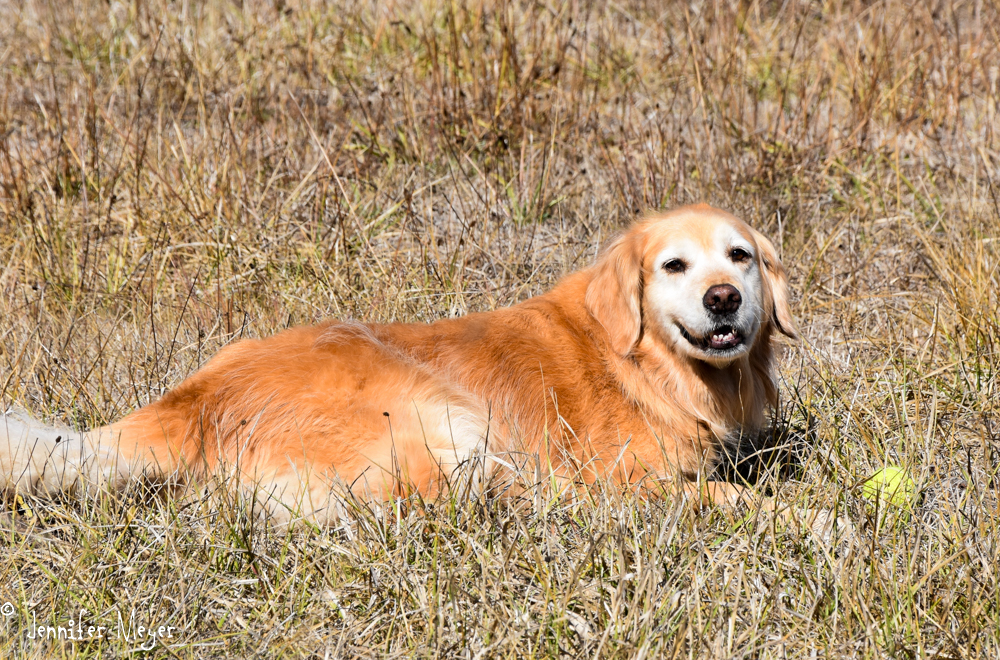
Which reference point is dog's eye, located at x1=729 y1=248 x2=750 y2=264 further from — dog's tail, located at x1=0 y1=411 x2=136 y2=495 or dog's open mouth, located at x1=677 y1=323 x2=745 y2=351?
dog's tail, located at x1=0 y1=411 x2=136 y2=495

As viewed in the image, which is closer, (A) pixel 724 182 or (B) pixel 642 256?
(B) pixel 642 256

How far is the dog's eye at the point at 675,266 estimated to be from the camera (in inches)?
114

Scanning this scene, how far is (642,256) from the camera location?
2982mm

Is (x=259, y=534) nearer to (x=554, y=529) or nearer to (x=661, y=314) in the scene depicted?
(x=554, y=529)

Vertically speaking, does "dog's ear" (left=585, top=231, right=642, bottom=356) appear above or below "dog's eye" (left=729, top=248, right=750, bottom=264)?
below

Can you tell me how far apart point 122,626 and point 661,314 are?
186cm

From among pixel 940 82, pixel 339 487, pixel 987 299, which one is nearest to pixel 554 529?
pixel 339 487

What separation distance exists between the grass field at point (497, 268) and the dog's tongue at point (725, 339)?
1.23 ft

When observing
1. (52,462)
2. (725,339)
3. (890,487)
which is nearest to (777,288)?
(725,339)

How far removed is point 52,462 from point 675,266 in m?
2.04

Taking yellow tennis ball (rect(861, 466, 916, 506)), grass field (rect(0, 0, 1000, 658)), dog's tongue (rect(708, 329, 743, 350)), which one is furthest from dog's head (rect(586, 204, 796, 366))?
yellow tennis ball (rect(861, 466, 916, 506))

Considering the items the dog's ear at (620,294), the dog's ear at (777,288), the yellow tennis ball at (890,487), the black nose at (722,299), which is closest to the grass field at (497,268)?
the yellow tennis ball at (890,487)

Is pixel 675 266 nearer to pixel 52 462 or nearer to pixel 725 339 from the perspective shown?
pixel 725 339

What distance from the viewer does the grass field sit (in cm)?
208
